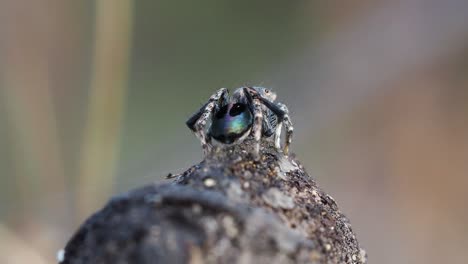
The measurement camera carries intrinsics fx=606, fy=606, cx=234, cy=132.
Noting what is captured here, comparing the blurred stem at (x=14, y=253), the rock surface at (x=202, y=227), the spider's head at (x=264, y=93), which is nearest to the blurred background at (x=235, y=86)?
the blurred stem at (x=14, y=253)

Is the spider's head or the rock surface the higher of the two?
the spider's head

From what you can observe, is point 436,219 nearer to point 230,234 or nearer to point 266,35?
point 266,35

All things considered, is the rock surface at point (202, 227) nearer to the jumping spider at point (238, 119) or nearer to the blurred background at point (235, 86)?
the jumping spider at point (238, 119)

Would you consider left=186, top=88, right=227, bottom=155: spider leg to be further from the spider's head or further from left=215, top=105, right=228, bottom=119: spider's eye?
the spider's head

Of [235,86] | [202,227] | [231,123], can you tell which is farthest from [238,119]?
[235,86]

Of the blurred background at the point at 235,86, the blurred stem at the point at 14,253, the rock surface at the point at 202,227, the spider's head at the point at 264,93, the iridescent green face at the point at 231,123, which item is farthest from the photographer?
the blurred background at the point at 235,86

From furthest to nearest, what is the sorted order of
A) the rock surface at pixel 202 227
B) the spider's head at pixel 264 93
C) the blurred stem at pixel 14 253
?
the blurred stem at pixel 14 253
the spider's head at pixel 264 93
the rock surface at pixel 202 227

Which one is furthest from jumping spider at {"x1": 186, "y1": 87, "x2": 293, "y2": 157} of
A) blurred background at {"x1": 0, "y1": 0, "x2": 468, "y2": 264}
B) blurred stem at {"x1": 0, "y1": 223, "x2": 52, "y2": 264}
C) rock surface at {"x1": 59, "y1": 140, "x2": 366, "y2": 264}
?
blurred background at {"x1": 0, "y1": 0, "x2": 468, "y2": 264}
